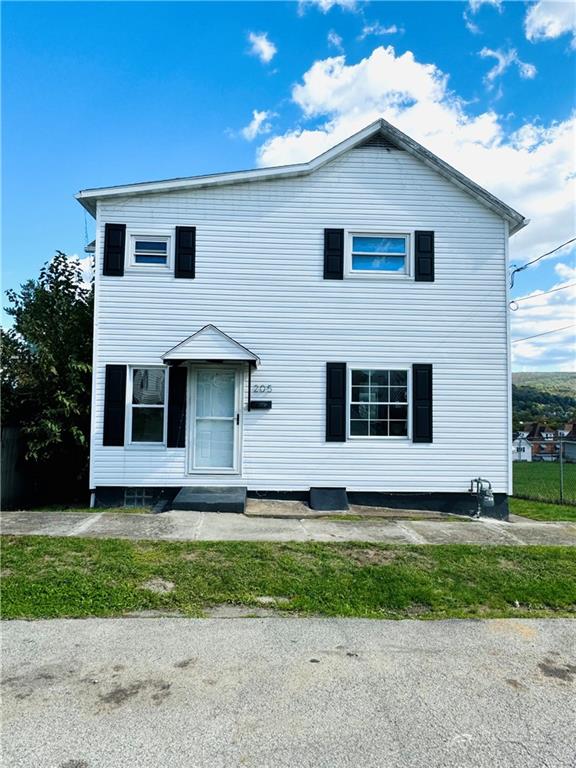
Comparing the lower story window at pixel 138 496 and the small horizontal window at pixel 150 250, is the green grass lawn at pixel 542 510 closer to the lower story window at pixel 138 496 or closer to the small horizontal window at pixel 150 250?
the lower story window at pixel 138 496

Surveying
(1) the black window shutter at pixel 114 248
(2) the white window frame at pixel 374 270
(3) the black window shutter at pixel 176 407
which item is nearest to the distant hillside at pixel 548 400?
(2) the white window frame at pixel 374 270

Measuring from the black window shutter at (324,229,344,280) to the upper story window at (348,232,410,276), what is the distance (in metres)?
0.24

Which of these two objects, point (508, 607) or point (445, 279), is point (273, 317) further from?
point (508, 607)

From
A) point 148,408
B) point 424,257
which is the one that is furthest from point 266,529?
point 424,257

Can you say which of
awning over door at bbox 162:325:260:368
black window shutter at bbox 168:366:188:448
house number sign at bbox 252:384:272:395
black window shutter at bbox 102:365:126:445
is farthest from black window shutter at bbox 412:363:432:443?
black window shutter at bbox 102:365:126:445

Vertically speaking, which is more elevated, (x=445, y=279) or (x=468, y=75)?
(x=468, y=75)

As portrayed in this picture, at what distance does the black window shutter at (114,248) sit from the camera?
9.49 meters

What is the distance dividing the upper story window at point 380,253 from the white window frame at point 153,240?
3.50 meters

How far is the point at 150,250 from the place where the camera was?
382 inches

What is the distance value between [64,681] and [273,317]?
7.24 meters

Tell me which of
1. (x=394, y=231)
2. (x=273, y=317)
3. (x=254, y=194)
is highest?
(x=254, y=194)

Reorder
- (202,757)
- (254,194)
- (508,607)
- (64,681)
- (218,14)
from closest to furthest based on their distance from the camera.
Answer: (202,757) → (64,681) → (508,607) → (218,14) → (254,194)

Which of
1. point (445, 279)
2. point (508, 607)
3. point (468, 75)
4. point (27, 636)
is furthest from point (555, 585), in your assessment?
point (468, 75)

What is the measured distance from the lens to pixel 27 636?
3953 millimetres
